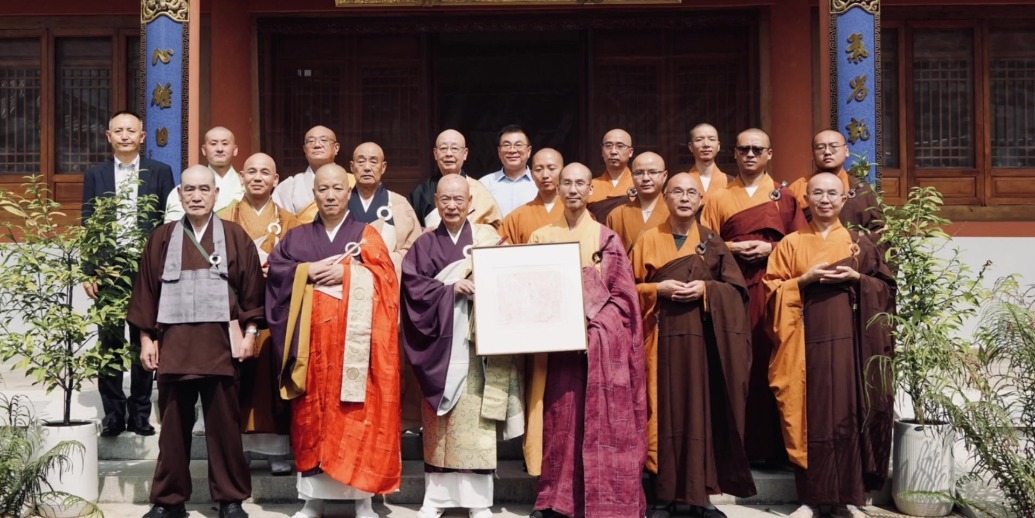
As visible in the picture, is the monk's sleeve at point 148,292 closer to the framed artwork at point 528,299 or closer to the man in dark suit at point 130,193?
the man in dark suit at point 130,193

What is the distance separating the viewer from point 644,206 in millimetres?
6719

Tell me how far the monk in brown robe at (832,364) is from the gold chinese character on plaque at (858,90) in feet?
5.18

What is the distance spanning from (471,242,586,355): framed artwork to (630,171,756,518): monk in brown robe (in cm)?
50

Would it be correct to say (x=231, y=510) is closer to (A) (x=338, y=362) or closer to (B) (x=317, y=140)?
(A) (x=338, y=362)

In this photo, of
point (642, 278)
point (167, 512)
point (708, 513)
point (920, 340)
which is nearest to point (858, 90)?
point (920, 340)

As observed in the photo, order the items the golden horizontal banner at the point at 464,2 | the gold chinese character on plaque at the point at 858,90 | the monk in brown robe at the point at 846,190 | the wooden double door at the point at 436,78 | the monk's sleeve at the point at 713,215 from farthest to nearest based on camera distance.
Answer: the wooden double door at the point at 436,78 < the golden horizontal banner at the point at 464,2 < the gold chinese character on plaque at the point at 858,90 < the monk's sleeve at the point at 713,215 < the monk in brown robe at the point at 846,190

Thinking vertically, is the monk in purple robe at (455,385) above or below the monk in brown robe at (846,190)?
below

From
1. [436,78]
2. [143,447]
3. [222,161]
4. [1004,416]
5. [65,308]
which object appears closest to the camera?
[1004,416]

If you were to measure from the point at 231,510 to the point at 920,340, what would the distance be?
366 centimetres

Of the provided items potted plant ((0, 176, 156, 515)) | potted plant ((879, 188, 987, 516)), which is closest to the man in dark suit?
potted plant ((0, 176, 156, 515))

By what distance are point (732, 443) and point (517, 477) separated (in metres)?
1.19

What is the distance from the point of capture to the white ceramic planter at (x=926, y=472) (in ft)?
20.7

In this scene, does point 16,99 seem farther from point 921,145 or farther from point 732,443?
point 921,145

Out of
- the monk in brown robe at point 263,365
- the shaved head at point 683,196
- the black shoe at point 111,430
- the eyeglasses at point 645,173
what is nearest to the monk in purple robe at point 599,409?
the shaved head at point 683,196
